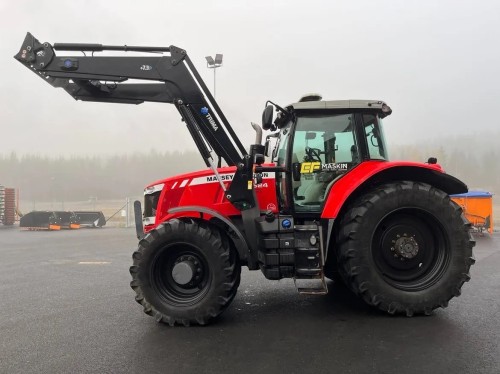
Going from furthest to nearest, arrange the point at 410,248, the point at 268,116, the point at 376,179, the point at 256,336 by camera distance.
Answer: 1. the point at 376,179
2. the point at 410,248
3. the point at 268,116
4. the point at 256,336

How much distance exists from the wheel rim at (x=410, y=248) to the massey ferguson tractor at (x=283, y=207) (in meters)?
0.01

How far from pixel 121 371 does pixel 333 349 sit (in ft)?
6.25

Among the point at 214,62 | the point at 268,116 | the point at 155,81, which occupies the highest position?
the point at 214,62

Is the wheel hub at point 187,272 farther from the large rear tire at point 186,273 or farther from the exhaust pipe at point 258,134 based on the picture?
the exhaust pipe at point 258,134

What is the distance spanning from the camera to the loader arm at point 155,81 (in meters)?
4.86

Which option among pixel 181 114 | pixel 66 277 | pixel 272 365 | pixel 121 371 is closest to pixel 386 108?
pixel 181 114

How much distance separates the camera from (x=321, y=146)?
502 centimetres

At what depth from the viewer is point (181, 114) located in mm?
5105

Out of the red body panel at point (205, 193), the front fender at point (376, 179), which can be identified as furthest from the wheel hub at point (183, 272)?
the front fender at point (376, 179)

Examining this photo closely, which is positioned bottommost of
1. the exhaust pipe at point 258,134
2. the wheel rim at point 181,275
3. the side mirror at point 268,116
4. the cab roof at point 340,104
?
the wheel rim at point 181,275

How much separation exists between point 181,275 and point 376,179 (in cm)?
258

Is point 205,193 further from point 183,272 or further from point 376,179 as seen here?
point 376,179

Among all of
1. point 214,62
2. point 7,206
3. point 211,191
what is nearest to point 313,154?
point 211,191

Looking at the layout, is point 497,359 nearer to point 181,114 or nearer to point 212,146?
point 212,146
